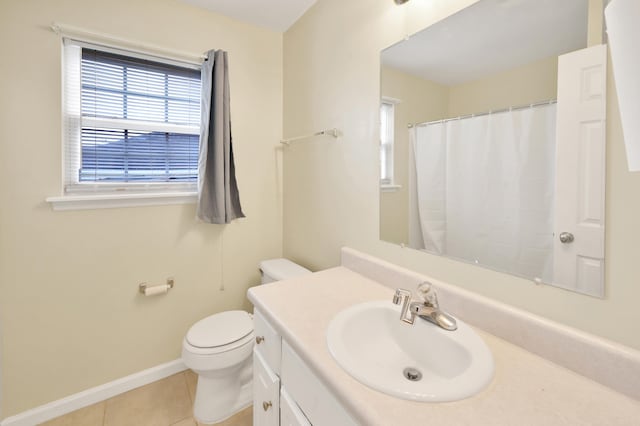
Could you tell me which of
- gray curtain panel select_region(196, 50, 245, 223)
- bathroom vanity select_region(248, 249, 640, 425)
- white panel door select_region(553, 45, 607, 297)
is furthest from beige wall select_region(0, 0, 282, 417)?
white panel door select_region(553, 45, 607, 297)

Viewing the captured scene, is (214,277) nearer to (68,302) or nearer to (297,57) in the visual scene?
(68,302)

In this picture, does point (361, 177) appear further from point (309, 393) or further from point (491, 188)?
point (309, 393)

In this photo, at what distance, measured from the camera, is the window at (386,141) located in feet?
4.07

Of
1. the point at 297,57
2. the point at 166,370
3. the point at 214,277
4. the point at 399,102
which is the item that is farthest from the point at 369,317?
the point at 297,57

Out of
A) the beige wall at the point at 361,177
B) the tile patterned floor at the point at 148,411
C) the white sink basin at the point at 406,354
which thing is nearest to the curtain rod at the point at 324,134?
the beige wall at the point at 361,177

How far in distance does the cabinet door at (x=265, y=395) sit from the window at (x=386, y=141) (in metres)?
0.89

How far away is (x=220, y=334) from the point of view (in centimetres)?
152

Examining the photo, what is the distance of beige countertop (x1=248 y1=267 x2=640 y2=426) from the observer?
55 cm

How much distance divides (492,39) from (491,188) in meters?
0.47

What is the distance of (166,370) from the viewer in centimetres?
181

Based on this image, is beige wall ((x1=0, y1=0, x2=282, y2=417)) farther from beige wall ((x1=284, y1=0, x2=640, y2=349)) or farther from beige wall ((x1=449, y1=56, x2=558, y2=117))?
beige wall ((x1=449, y1=56, x2=558, y2=117))

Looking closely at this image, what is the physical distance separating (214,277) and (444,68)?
1.75m

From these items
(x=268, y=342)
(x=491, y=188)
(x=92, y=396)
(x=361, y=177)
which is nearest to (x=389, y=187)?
(x=361, y=177)

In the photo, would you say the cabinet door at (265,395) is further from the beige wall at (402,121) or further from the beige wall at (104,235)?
the beige wall at (104,235)
